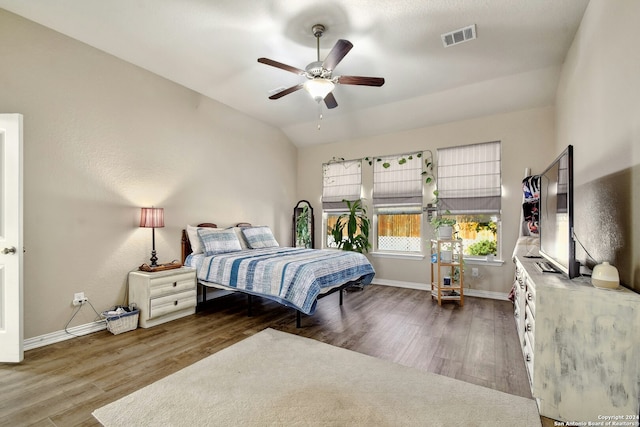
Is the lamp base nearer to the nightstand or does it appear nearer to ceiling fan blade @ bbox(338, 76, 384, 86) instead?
the nightstand

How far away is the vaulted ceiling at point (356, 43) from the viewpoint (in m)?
2.66

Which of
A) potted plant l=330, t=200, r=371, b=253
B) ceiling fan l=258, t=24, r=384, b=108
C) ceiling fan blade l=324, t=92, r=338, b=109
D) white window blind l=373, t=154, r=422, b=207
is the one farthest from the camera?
potted plant l=330, t=200, r=371, b=253

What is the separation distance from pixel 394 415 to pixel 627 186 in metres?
2.05

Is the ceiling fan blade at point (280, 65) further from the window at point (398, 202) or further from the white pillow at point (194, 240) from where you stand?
the window at point (398, 202)

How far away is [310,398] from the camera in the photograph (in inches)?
79.7

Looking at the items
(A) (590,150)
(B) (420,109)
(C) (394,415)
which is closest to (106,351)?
(C) (394,415)

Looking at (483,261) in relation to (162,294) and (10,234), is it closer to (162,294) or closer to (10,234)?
(162,294)

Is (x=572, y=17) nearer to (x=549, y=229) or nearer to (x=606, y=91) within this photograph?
(x=606, y=91)

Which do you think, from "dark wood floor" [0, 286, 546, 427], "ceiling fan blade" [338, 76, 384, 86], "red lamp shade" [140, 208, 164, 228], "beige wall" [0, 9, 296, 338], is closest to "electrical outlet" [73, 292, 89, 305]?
"beige wall" [0, 9, 296, 338]

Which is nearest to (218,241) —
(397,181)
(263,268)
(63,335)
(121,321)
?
(263,268)

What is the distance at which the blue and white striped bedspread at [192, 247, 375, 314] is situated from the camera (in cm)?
318

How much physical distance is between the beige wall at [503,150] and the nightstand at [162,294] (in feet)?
10.6

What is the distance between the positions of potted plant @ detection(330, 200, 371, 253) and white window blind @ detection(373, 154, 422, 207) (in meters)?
0.37

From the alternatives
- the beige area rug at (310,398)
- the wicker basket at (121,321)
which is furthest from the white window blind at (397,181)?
the wicker basket at (121,321)
